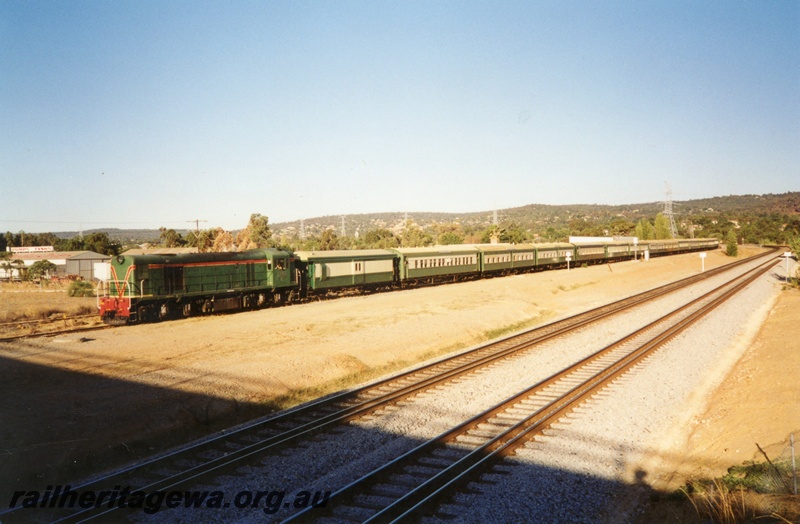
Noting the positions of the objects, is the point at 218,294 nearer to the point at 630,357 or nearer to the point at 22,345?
the point at 22,345

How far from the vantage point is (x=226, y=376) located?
16078 millimetres

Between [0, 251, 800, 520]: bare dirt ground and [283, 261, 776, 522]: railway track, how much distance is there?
9.12ft

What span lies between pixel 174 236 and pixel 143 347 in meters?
79.3

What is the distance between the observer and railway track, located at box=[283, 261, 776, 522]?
26.0 feet

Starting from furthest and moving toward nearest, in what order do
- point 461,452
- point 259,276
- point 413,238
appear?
point 413,238 < point 259,276 < point 461,452

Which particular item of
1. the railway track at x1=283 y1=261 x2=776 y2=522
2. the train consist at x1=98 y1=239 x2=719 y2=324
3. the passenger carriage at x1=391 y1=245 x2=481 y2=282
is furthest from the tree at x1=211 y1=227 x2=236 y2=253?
the railway track at x1=283 y1=261 x2=776 y2=522

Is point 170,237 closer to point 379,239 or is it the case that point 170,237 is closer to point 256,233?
point 256,233

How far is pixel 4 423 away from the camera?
11.9 meters

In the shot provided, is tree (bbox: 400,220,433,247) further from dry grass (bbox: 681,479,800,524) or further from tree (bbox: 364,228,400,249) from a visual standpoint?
dry grass (bbox: 681,479,800,524)

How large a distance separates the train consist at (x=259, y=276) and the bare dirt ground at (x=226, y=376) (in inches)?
56.7

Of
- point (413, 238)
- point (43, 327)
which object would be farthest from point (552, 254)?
point (43, 327)

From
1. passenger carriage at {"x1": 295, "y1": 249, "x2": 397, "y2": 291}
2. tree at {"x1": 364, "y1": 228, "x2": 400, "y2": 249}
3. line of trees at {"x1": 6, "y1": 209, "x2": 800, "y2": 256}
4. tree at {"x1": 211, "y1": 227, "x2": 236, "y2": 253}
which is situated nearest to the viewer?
passenger carriage at {"x1": 295, "y1": 249, "x2": 397, "y2": 291}

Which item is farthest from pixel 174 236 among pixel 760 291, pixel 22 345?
pixel 760 291

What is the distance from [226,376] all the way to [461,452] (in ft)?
28.2
